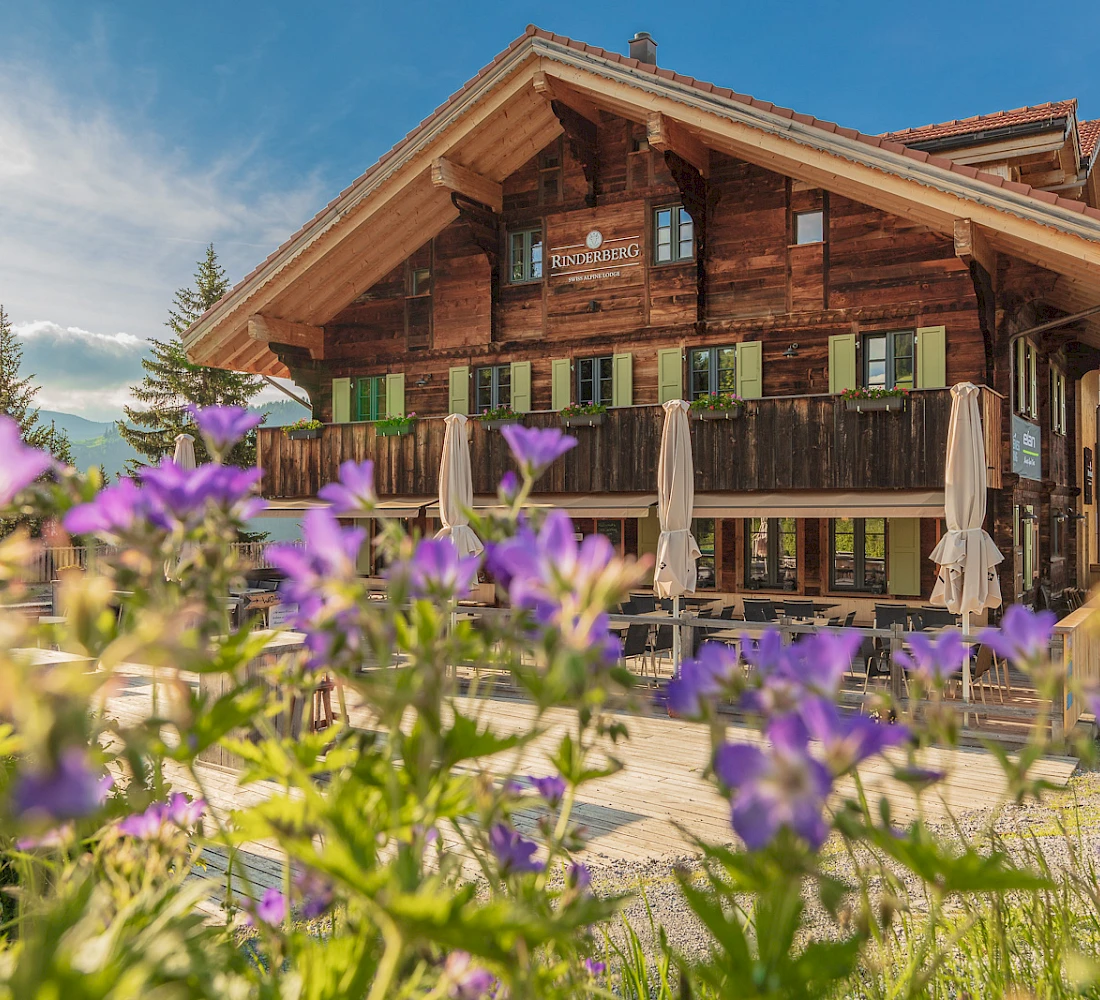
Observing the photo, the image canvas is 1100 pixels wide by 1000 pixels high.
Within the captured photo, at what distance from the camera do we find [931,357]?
14.6 m

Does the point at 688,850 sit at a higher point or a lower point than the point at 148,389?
lower

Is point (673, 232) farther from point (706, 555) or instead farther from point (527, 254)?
point (706, 555)


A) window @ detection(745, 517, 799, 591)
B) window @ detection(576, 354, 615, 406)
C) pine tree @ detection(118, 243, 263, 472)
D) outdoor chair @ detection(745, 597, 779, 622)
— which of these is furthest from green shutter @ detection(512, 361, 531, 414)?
pine tree @ detection(118, 243, 263, 472)

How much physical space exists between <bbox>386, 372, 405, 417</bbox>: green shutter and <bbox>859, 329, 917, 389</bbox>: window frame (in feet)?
31.0

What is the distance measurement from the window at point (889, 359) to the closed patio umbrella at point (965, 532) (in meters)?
4.60

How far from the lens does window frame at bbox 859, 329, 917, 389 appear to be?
15116 millimetres

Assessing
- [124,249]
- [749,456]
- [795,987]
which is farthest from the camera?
[124,249]

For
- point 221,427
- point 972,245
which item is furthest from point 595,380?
point 221,427

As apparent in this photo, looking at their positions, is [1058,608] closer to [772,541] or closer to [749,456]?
[772,541]

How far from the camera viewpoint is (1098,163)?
1741cm

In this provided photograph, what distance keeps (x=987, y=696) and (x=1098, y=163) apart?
39.5ft

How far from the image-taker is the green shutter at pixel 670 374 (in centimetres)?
1675

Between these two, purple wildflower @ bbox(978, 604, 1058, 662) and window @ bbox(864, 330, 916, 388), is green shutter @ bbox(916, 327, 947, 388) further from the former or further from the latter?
purple wildflower @ bbox(978, 604, 1058, 662)

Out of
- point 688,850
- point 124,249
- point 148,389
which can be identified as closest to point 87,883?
point 688,850
